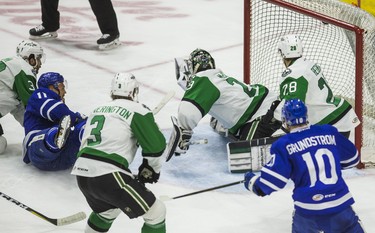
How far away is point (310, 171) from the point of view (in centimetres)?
315

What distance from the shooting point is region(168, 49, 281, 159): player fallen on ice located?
4383 mm

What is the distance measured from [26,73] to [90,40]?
243cm

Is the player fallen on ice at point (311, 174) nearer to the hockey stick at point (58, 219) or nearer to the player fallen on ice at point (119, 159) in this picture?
the player fallen on ice at point (119, 159)

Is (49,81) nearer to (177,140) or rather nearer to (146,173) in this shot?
(177,140)

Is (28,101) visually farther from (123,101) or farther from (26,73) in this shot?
(123,101)

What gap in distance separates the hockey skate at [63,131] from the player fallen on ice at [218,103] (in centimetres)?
50

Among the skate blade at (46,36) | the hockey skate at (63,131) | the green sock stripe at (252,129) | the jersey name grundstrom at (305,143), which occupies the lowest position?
the skate blade at (46,36)

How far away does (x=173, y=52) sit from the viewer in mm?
6781

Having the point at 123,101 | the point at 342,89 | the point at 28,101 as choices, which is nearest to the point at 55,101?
the point at 28,101

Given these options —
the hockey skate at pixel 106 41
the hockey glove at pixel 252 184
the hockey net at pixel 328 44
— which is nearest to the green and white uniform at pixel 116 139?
the hockey glove at pixel 252 184

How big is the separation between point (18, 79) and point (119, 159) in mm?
1437

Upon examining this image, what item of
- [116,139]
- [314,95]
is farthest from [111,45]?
[116,139]

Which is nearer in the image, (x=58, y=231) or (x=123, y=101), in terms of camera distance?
(x=123, y=101)

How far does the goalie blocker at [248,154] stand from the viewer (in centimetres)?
434
